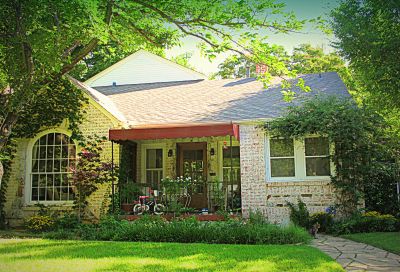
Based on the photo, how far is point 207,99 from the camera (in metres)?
15.8

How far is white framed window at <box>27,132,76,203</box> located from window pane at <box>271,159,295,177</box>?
21.1 ft

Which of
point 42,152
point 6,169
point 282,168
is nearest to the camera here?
point 282,168

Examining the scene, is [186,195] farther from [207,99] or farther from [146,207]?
[207,99]

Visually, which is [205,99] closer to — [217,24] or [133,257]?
[217,24]

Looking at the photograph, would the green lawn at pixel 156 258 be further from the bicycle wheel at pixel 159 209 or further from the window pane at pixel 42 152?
the window pane at pixel 42 152

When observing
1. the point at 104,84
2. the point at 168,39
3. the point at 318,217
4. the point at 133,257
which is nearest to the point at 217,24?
the point at 168,39

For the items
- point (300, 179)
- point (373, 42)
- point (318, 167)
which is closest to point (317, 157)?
point (318, 167)

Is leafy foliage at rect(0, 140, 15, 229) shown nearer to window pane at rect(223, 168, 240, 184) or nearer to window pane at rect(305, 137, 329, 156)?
window pane at rect(223, 168, 240, 184)

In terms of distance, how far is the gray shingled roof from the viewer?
13617 mm

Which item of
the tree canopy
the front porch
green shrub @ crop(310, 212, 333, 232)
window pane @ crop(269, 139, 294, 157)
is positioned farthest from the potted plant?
green shrub @ crop(310, 212, 333, 232)

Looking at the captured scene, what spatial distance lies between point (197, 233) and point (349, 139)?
18.0 ft

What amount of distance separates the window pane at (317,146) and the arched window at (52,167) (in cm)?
753

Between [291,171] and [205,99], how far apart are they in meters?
4.82

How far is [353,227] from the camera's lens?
425 inches
